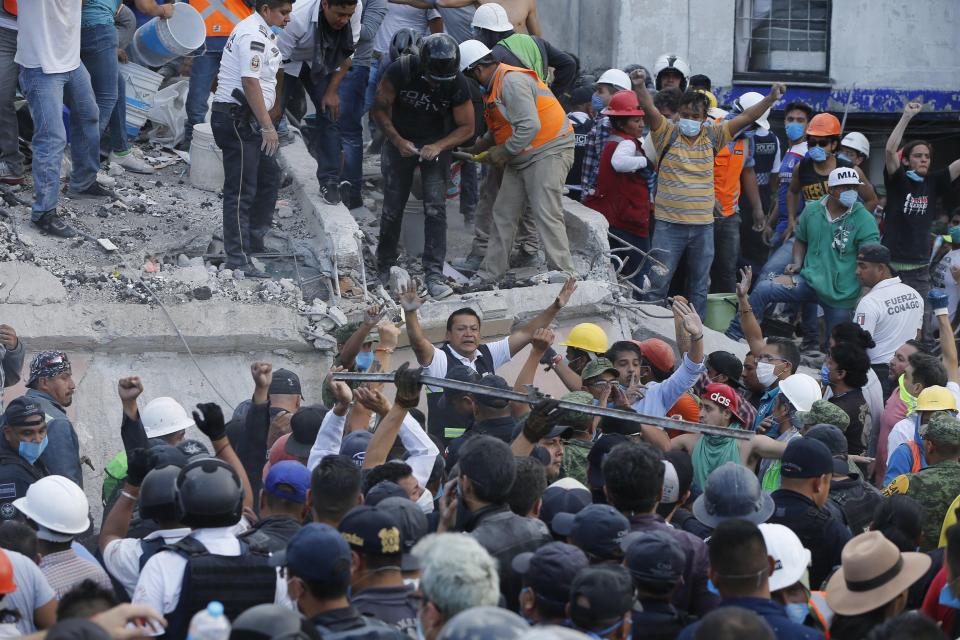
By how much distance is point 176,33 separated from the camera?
1072cm

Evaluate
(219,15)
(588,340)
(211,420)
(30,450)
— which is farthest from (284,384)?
(219,15)

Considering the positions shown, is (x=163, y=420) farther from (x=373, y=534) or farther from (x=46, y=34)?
(x=46, y=34)

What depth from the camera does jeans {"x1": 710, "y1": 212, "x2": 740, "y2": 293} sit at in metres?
11.2

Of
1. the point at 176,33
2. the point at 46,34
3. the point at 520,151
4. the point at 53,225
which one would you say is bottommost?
the point at 53,225

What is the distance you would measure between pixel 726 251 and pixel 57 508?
24.9ft

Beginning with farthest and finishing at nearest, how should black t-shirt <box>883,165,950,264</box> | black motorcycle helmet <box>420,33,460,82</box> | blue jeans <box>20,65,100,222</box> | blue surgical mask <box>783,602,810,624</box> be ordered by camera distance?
black t-shirt <box>883,165,950,264</box> < black motorcycle helmet <box>420,33,460,82</box> < blue jeans <box>20,65,100,222</box> < blue surgical mask <box>783,602,810,624</box>

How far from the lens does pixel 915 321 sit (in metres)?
8.99

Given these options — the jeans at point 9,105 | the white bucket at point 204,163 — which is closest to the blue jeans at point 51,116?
the jeans at point 9,105

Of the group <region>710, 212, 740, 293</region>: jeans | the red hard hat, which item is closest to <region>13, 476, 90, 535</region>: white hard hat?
the red hard hat

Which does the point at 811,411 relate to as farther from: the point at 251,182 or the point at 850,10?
the point at 850,10

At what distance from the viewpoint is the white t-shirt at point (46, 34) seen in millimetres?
8656

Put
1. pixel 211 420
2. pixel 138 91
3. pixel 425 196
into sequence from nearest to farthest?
pixel 211 420, pixel 425 196, pixel 138 91

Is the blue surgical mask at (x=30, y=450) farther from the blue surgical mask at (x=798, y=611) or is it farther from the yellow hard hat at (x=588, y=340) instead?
the blue surgical mask at (x=798, y=611)

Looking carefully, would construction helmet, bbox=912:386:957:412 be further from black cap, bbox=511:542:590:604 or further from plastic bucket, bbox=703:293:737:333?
plastic bucket, bbox=703:293:737:333
